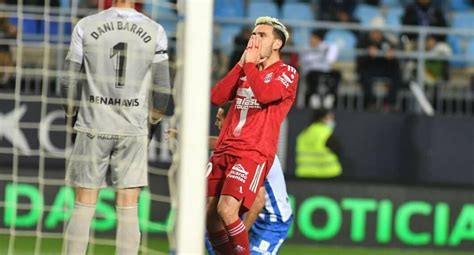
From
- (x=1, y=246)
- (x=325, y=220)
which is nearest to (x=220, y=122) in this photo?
(x=1, y=246)

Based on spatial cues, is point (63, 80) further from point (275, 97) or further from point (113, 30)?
point (275, 97)

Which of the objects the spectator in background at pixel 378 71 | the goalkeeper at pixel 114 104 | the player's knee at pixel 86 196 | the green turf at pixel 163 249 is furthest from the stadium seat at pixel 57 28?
the player's knee at pixel 86 196

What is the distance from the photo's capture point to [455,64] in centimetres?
1515

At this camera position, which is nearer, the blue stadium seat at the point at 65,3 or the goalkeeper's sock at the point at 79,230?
the goalkeeper's sock at the point at 79,230

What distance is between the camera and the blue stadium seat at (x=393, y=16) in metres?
16.1

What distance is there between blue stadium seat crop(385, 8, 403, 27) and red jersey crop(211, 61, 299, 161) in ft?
27.3

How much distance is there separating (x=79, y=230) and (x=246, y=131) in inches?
46.1

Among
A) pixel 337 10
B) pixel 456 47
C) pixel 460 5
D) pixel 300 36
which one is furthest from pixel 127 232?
pixel 460 5

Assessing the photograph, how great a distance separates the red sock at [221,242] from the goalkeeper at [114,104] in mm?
574

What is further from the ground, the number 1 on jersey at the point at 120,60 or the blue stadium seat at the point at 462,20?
the blue stadium seat at the point at 462,20

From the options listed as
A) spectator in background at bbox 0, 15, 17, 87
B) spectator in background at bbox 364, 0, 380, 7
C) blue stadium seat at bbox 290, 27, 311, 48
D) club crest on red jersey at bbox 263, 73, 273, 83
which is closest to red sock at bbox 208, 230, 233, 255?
club crest on red jersey at bbox 263, 73, 273, 83

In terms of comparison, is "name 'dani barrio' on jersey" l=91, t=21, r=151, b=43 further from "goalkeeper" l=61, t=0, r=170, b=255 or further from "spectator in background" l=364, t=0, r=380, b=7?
"spectator in background" l=364, t=0, r=380, b=7

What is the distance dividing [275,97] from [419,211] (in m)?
5.72

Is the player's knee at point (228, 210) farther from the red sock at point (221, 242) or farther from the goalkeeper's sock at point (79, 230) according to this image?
the goalkeeper's sock at point (79, 230)
